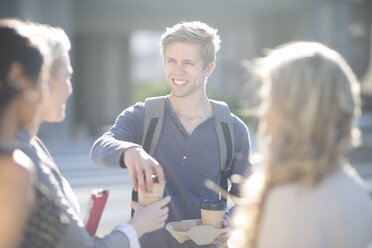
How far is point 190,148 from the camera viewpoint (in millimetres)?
2656

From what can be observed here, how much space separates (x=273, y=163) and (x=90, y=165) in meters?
10.7

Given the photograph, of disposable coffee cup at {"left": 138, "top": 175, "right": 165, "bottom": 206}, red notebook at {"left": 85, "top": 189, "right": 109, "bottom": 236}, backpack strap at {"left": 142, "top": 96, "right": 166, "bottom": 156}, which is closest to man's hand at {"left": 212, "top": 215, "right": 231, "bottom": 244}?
disposable coffee cup at {"left": 138, "top": 175, "right": 165, "bottom": 206}

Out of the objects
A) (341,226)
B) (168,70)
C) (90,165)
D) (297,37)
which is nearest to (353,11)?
(297,37)

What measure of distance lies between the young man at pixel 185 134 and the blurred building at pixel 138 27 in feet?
37.7

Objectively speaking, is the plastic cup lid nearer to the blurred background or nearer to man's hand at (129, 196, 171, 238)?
man's hand at (129, 196, 171, 238)

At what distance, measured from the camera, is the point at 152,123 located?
266 cm

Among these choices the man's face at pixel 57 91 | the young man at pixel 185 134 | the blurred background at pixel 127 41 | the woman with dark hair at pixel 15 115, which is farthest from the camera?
the blurred background at pixel 127 41

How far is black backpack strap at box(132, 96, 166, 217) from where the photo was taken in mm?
2623

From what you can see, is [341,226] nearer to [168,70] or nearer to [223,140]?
[223,140]

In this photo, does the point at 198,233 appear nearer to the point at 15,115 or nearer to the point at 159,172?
the point at 159,172

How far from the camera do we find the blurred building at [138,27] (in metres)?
15.1

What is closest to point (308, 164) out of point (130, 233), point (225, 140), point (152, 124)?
point (130, 233)

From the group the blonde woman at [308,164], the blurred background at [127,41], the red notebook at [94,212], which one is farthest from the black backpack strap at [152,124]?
the blurred background at [127,41]

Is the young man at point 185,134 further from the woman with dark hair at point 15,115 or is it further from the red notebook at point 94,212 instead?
the woman with dark hair at point 15,115
